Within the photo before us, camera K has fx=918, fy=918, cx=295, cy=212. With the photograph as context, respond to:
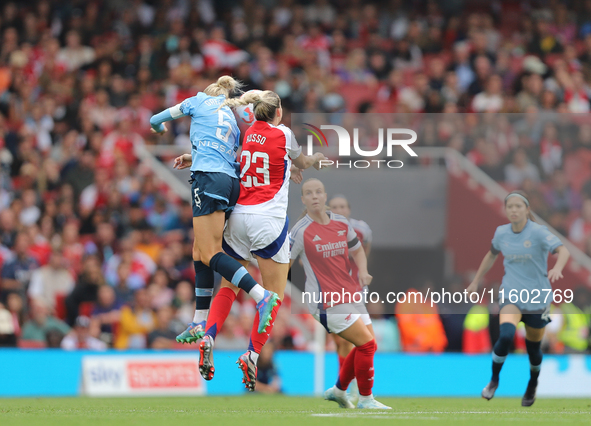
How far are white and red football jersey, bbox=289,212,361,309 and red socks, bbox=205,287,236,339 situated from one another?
3.52ft

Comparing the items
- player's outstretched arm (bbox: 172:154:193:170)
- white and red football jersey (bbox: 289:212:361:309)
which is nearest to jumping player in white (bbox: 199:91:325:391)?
player's outstretched arm (bbox: 172:154:193:170)

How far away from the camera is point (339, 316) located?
9062 millimetres

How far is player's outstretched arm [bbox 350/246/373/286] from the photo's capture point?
363 inches

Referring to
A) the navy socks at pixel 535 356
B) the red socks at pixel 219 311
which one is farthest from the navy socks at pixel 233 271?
the navy socks at pixel 535 356

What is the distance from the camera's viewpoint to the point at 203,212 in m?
8.16

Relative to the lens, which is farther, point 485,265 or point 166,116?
point 485,265

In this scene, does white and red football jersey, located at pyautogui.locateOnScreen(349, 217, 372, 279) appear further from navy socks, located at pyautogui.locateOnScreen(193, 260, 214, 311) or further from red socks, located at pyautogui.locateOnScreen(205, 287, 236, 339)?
navy socks, located at pyautogui.locateOnScreen(193, 260, 214, 311)

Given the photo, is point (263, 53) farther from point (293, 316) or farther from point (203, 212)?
point (203, 212)

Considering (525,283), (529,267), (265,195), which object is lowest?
(525,283)

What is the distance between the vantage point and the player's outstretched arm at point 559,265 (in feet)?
31.1

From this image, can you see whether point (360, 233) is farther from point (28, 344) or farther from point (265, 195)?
point (28, 344)

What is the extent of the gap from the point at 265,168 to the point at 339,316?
1805 millimetres

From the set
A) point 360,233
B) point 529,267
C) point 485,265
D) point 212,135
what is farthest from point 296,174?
point 529,267

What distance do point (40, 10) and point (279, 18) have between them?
16.4ft
